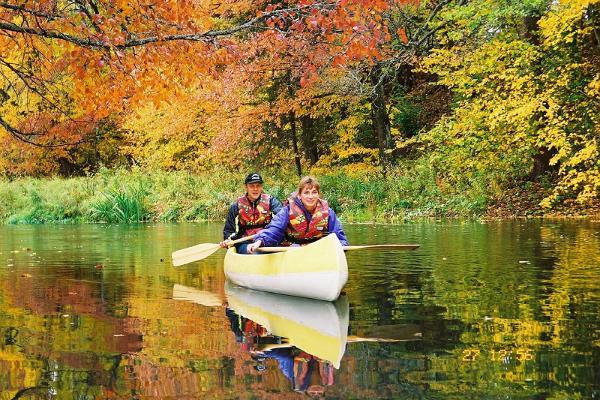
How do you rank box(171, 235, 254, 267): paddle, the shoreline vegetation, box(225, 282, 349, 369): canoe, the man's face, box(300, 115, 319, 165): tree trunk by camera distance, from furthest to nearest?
box(300, 115, 319, 165): tree trunk < the shoreline vegetation < box(171, 235, 254, 267): paddle < the man's face < box(225, 282, 349, 369): canoe

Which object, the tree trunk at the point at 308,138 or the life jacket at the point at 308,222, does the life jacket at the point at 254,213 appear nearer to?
the life jacket at the point at 308,222

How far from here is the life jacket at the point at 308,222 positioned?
29.9 ft

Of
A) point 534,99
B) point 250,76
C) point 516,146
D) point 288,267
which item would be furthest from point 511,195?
point 288,267

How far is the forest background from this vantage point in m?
10.7

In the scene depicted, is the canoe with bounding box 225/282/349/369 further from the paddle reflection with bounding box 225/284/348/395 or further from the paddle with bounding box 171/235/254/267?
the paddle with bounding box 171/235/254/267

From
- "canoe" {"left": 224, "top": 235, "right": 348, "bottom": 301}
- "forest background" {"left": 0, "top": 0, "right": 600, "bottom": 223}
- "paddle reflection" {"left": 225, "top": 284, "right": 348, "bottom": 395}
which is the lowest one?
"paddle reflection" {"left": 225, "top": 284, "right": 348, "bottom": 395}

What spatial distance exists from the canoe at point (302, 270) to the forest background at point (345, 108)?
245 centimetres

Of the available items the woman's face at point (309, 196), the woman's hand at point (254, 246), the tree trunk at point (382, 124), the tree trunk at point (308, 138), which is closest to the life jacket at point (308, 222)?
the woman's face at point (309, 196)

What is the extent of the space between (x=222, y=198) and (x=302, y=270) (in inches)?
717

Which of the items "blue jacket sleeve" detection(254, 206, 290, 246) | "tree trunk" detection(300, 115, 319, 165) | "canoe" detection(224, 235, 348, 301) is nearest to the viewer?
"canoe" detection(224, 235, 348, 301)

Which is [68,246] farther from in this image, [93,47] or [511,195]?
[511,195]

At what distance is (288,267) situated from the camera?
8.59 meters

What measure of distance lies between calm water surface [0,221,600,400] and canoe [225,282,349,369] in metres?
0.02

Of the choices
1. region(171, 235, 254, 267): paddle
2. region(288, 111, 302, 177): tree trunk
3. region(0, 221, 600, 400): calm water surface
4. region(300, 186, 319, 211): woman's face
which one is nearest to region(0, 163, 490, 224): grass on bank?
region(288, 111, 302, 177): tree trunk
